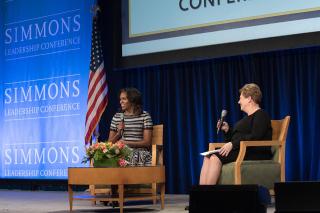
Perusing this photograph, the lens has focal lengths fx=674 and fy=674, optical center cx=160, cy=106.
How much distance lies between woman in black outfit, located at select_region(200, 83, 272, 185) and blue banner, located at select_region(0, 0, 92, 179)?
2.95m

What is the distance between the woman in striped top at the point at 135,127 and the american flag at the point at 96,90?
1290 millimetres

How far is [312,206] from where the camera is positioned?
253 centimetres

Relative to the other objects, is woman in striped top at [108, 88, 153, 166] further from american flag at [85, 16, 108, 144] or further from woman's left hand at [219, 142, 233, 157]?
american flag at [85, 16, 108, 144]

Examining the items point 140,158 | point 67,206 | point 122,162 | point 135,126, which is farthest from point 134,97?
point 67,206

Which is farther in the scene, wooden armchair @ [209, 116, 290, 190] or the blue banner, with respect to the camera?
the blue banner

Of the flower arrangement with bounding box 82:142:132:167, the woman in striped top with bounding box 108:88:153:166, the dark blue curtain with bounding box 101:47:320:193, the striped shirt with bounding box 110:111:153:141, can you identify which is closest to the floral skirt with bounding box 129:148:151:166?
the woman in striped top with bounding box 108:88:153:166

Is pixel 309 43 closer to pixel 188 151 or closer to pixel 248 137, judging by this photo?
pixel 248 137

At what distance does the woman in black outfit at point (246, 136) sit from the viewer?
488 centimetres

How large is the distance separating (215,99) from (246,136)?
1692 millimetres

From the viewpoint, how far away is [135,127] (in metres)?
5.71

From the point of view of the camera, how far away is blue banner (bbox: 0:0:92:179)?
7727mm

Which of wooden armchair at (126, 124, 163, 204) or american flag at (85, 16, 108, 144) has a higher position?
american flag at (85, 16, 108, 144)

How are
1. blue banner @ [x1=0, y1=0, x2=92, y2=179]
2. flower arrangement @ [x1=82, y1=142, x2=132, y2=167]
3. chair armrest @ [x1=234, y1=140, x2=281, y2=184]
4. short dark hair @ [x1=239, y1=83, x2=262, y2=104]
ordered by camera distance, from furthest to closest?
blue banner @ [x1=0, y1=0, x2=92, y2=179] → short dark hair @ [x1=239, y1=83, x2=262, y2=104] → flower arrangement @ [x1=82, y1=142, x2=132, y2=167] → chair armrest @ [x1=234, y1=140, x2=281, y2=184]

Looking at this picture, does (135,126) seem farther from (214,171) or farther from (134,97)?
(214,171)
